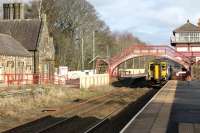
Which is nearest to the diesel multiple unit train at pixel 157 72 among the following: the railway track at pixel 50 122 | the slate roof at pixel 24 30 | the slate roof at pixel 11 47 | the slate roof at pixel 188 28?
the slate roof at pixel 24 30

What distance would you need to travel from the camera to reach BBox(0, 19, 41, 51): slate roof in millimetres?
58969

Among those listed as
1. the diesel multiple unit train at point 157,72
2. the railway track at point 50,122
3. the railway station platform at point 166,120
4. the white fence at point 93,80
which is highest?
the diesel multiple unit train at point 157,72

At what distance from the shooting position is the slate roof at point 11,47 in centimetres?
5148

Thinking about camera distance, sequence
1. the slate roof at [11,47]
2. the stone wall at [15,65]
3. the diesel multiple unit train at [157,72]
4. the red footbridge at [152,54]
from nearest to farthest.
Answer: the stone wall at [15,65] < the slate roof at [11,47] < the diesel multiple unit train at [157,72] < the red footbridge at [152,54]

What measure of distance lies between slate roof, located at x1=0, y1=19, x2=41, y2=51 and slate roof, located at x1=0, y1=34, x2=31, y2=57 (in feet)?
4.33

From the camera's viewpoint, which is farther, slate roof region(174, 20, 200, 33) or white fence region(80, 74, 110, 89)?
slate roof region(174, 20, 200, 33)

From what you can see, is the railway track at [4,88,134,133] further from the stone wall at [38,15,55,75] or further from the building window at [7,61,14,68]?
the stone wall at [38,15,55,75]

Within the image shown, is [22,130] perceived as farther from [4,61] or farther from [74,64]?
[74,64]

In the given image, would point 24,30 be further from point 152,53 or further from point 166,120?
point 166,120

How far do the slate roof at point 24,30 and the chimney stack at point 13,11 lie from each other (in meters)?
1.22

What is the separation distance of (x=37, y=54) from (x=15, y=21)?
8162 millimetres

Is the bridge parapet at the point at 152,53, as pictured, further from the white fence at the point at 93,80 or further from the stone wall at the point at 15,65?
the stone wall at the point at 15,65

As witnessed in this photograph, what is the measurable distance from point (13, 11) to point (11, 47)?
11750 millimetres

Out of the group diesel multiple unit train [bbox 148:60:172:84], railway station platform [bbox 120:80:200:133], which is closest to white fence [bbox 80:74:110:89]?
diesel multiple unit train [bbox 148:60:172:84]
